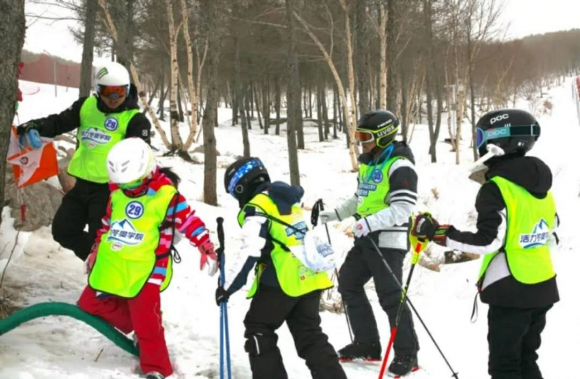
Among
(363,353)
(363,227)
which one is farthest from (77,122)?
(363,353)

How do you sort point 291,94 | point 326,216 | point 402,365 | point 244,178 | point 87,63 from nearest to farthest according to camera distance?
1. point 244,178
2. point 402,365
3. point 326,216
4. point 87,63
5. point 291,94

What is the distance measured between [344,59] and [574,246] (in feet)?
61.5

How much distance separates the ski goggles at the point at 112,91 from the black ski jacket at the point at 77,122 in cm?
9

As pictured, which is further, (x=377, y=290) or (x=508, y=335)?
(x=377, y=290)

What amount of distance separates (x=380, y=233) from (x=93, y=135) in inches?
100

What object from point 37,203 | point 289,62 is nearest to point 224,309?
point 37,203

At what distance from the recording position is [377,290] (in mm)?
4312

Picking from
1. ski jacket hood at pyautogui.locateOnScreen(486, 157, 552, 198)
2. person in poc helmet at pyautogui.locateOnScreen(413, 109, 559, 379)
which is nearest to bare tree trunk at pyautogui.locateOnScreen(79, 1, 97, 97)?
person in poc helmet at pyautogui.locateOnScreen(413, 109, 559, 379)

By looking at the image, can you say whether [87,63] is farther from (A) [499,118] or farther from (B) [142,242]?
(A) [499,118]

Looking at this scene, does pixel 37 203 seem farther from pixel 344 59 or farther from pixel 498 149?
pixel 344 59

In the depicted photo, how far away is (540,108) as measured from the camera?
46.8m

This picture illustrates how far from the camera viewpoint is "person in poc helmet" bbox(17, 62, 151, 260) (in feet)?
13.9

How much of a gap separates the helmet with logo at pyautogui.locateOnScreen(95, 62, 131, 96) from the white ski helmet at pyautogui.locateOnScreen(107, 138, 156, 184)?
3.06 feet

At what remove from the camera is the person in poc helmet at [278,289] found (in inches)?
133
